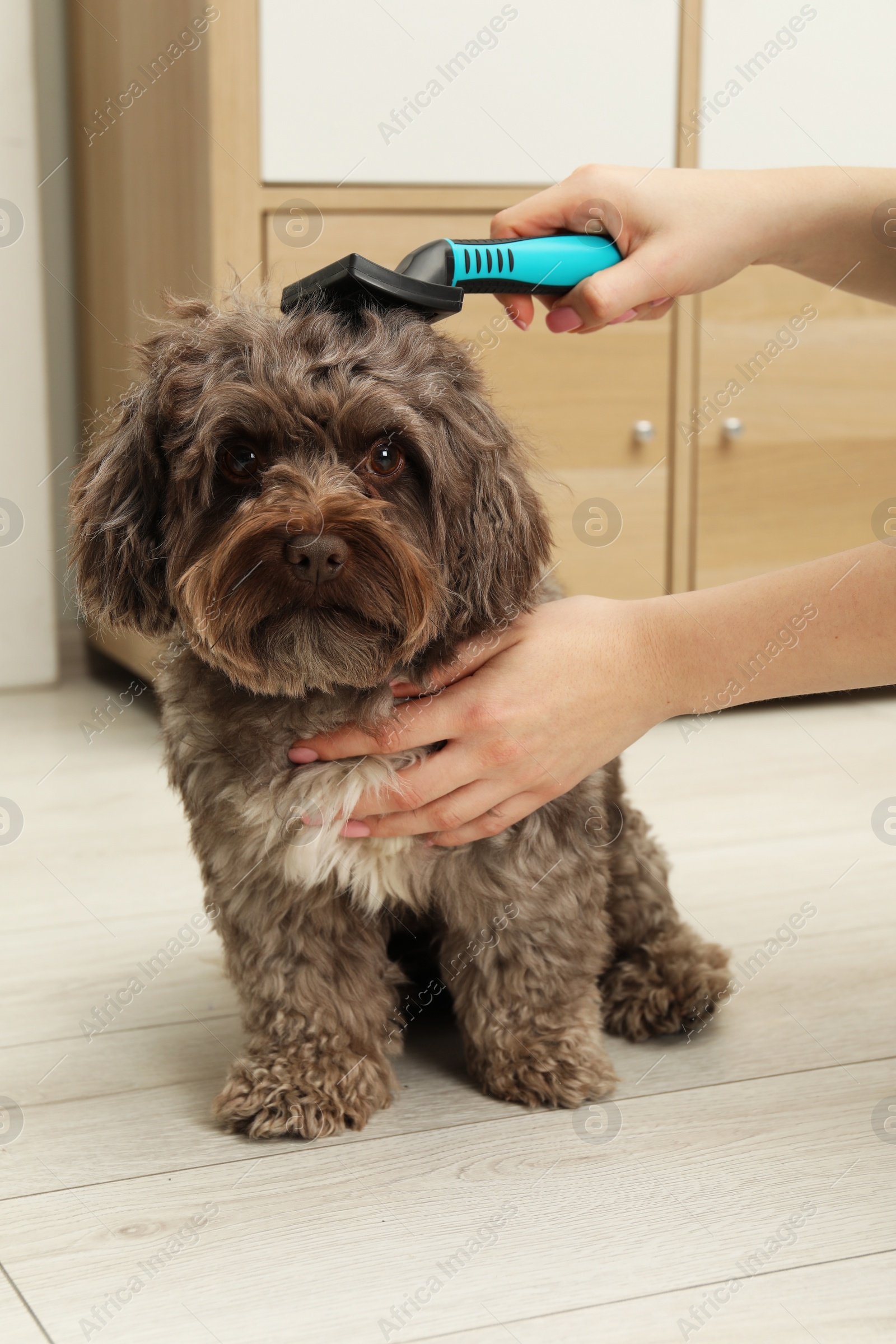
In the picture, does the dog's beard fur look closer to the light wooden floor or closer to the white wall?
the light wooden floor

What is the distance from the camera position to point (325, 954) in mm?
1310

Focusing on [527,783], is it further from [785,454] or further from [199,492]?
[785,454]

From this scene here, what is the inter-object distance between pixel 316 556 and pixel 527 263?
16.8 inches

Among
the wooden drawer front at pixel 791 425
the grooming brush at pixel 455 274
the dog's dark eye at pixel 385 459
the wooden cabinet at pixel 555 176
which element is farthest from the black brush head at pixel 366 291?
the wooden drawer front at pixel 791 425

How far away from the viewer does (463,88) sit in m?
2.37

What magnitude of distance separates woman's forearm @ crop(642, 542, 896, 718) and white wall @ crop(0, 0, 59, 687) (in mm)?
1973

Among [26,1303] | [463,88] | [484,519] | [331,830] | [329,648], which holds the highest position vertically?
[463,88]

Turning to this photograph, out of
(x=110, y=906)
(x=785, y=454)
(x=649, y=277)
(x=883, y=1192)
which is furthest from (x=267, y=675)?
(x=785, y=454)

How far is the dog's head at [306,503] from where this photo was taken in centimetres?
111

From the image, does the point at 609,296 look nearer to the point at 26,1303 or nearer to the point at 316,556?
the point at 316,556

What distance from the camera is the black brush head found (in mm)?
1173

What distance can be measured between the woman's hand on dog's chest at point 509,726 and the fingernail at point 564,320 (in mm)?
284

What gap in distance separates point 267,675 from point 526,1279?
0.54m

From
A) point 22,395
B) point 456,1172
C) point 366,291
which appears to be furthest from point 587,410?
point 456,1172
